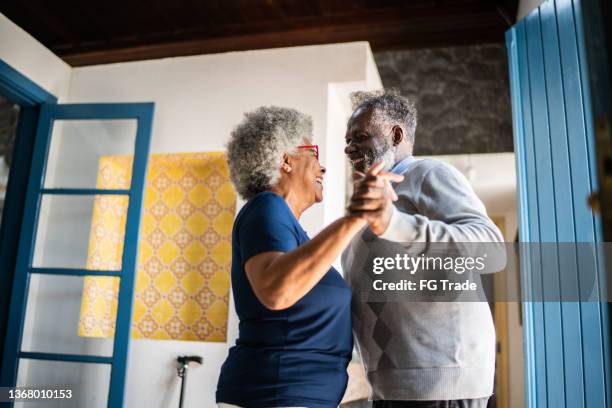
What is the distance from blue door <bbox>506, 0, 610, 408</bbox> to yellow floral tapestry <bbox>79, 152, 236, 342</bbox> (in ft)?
5.40

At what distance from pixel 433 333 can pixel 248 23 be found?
240 centimetres

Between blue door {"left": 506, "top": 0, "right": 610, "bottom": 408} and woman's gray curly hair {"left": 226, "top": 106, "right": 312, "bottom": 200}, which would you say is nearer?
woman's gray curly hair {"left": 226, "top": 106, "right": 312, "bottom": 200}

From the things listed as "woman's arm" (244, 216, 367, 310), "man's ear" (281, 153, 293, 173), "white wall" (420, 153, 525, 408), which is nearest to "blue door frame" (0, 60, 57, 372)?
"man's ear" (281, 153, 293, 173)

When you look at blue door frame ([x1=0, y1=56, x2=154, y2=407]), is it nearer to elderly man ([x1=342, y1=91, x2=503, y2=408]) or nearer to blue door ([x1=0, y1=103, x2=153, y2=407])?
blue door ([x1=0, y1=103, x2=153, y2=407])

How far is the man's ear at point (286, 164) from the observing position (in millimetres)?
1365

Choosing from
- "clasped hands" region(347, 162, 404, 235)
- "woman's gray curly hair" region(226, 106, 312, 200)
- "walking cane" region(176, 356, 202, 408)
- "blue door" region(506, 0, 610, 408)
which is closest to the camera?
"clasped hands" region(347, 162, 404, 235)

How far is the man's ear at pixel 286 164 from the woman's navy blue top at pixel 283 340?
175 mm

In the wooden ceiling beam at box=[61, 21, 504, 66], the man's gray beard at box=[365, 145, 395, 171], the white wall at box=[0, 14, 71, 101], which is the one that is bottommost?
the man's gray beard at box=[365, 145, 395, 171]

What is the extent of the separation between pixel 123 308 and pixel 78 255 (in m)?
0.52

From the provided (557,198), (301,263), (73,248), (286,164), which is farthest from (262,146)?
(73,248)

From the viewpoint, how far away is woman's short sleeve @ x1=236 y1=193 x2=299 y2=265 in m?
1.09

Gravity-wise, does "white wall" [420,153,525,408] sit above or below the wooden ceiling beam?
below

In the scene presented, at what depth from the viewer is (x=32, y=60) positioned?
2.98 meters

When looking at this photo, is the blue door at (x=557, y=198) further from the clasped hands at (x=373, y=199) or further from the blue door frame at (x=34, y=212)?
the blue door frame at (x=34, y=212)
